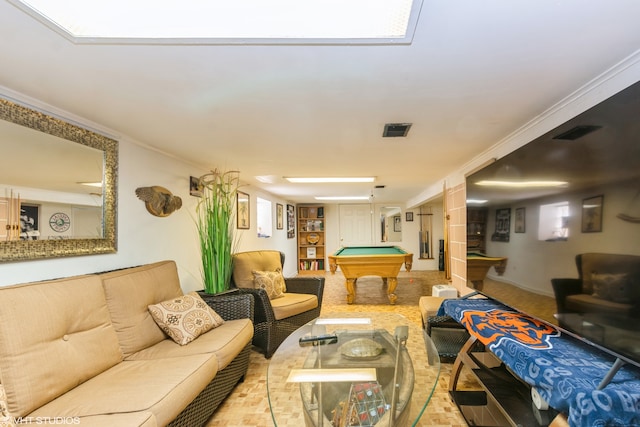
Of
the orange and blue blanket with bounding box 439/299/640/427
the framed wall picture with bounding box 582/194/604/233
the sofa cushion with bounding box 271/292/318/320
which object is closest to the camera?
the orange and blue blanket with bounding box 439/299/640/427

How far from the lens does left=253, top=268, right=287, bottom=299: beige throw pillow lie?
117 inches

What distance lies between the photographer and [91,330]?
4.87 ft

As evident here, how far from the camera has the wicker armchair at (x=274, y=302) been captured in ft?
8.13

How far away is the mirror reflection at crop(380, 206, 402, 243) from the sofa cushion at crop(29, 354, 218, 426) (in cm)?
673

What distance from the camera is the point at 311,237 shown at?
7.77 meters

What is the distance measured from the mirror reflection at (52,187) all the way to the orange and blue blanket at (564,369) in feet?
8.37

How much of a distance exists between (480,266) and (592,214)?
1129 millimetres

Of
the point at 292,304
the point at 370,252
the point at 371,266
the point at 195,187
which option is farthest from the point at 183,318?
the point at 370,252

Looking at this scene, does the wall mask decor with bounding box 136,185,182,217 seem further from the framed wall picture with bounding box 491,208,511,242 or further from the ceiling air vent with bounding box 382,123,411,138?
the framed wall picture with bounding box 491,208,511,242

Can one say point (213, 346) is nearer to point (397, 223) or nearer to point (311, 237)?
point (311, 237)

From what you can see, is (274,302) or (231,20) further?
(274,302)

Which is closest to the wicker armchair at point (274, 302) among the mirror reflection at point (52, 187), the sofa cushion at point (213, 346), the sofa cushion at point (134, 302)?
the sofa cushion at point (213, 346)

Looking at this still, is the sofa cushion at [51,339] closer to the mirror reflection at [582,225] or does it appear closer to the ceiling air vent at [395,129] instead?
the ceiling air vent at [395,129]

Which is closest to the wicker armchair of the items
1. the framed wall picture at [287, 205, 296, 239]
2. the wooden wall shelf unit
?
the framed wall picture at [287, 205, 296, 239]
